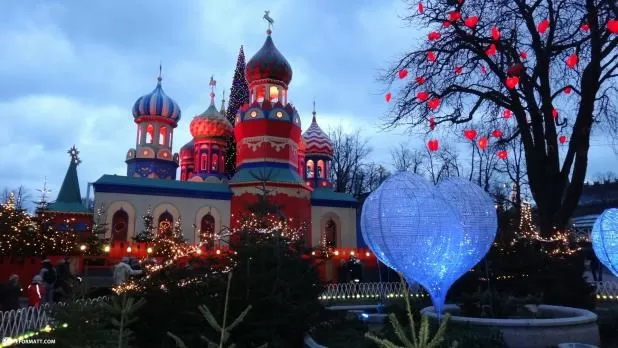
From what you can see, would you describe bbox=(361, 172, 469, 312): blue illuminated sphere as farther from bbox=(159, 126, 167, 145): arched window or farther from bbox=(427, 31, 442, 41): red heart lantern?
bbox=(159, 126, 167, 145): arched window

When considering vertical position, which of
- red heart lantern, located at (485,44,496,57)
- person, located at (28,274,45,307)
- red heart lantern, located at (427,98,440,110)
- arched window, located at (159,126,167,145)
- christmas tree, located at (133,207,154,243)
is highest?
arched window, located at (159,126,167,145)

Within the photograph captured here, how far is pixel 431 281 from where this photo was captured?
9.20m

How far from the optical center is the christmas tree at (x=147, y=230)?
22.8m

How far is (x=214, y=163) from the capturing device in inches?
1302

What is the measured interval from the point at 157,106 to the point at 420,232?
88.8 ft

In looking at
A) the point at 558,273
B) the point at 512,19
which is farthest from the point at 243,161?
the point at 558,273

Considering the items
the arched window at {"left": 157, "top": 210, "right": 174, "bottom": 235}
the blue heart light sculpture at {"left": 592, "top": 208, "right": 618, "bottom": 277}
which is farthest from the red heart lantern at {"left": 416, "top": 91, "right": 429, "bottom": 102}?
the arched window at {"left": 157, "top": 210, "right": 174, "bottom": 235}

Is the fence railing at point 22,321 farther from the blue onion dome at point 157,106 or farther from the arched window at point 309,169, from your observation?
the arched window at point 309,169

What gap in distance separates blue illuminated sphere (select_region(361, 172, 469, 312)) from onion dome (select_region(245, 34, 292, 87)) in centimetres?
2074

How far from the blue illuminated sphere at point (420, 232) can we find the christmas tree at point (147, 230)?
53.0 feet

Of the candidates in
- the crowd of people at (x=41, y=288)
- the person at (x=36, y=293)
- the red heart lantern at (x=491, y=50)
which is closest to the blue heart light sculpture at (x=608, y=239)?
the red heart lantern at (x=491, y=50)

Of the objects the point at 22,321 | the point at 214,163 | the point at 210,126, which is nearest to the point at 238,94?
the point at 210,126

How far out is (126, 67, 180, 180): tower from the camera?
32.1m

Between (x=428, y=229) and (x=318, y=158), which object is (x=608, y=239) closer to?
(x=428, y=229)
